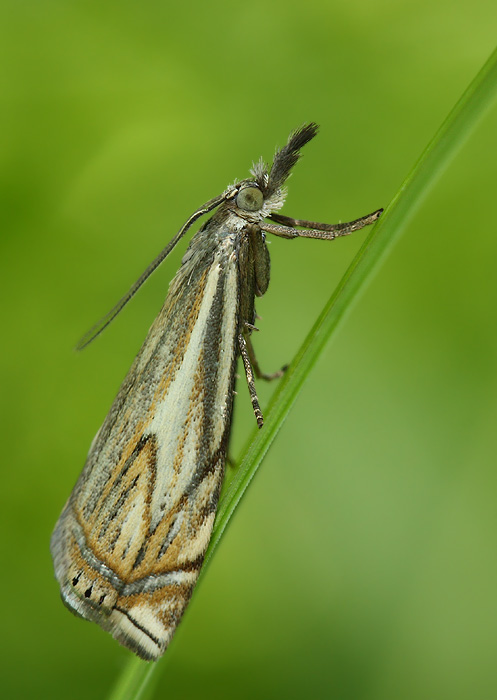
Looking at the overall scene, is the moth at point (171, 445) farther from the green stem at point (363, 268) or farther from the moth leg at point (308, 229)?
the green stem at point (363, 268)

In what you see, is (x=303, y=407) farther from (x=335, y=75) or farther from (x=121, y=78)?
(x=121, y=78)

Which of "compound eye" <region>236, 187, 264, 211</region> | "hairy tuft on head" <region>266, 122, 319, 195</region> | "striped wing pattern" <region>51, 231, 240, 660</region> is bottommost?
"striped wing pattern" <region>51, 231, 240, 660</region>

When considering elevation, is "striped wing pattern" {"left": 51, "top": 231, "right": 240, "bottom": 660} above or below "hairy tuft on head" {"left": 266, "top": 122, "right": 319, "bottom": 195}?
below

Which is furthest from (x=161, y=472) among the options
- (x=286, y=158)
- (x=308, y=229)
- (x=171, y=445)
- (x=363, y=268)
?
(x=286, y=158)

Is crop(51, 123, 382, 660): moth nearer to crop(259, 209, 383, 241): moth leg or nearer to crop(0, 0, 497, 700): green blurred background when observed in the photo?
crop(259, 209, 383, 241): moth leg

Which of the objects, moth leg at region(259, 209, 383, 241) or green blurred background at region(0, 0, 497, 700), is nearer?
moth leg at region(259, 209, 383, 241)

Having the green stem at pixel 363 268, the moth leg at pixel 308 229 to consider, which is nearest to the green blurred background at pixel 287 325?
the moth leg at pixel 308 229

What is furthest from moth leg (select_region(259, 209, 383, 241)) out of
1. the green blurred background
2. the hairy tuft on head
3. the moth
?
the green blurred background
